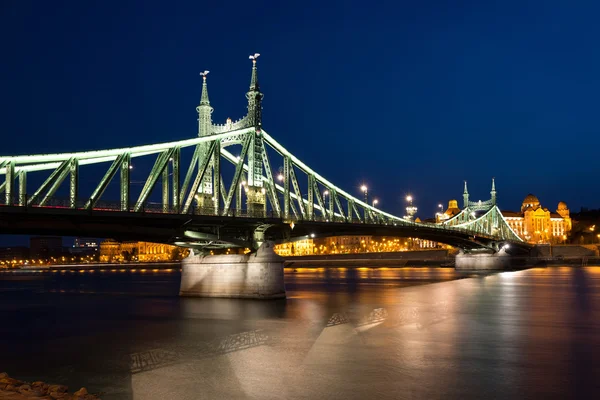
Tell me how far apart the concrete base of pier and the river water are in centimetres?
183

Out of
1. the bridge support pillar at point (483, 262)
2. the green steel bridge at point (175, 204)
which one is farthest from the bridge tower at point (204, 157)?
the bridge support pillar at point (483, 262)

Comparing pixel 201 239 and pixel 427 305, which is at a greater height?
pixel 201 239

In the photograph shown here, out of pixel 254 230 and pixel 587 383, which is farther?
pixel 254 230

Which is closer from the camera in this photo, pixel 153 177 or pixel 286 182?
pixel 153 177

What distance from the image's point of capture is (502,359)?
72.0ft

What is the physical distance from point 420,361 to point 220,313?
19146 millimetres

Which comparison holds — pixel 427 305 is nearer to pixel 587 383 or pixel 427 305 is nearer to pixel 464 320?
pixel 464 320

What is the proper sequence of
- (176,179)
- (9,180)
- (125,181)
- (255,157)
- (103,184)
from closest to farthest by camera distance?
(9,180), (103,184), (125,181), (176,179), (255,157)

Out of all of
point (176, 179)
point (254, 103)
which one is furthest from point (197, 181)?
point (254, 103)

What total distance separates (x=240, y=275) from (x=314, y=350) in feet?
77.4

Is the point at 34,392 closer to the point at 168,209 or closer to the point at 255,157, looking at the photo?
the point at 168,209

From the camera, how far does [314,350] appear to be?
24281mm

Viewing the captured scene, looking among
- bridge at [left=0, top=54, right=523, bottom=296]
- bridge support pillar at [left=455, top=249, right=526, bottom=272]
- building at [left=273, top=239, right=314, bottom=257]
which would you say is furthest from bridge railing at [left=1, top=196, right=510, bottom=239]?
building at [left=273, top=239, right=314, bottom=257]

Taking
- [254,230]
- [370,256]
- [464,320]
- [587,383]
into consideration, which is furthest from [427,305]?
[370,256]
